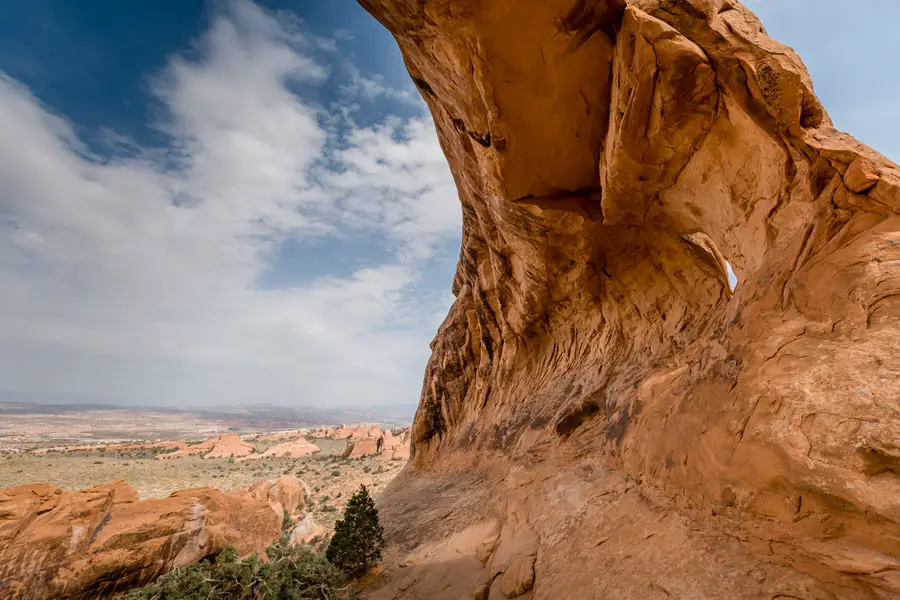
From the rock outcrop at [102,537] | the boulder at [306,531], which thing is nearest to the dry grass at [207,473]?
the boulder at [306,531]

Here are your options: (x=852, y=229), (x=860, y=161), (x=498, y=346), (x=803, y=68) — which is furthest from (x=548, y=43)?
(x=498, y=346)

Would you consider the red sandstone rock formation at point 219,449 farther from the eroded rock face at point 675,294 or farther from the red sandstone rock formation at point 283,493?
the eroded rock face at point 675,294

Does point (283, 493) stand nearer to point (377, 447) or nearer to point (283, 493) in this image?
point (283, 493)

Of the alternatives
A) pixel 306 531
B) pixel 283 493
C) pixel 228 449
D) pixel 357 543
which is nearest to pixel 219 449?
pixel 228 449

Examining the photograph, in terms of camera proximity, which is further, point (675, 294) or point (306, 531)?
point (306, 531)

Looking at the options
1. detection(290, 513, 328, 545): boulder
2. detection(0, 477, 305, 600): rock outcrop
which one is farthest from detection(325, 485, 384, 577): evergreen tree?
detection(290, 513, 328, 545): boulder

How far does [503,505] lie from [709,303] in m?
7.35

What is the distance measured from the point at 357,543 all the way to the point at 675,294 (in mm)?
11013

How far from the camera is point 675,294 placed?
1027 cm

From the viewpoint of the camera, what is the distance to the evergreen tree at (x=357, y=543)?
937cm

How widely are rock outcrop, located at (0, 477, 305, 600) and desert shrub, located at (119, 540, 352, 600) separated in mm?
705

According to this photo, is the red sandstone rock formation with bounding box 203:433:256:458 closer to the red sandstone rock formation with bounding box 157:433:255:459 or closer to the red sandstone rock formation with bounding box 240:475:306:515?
the red sandstone rock formation with bounding box 157:433:255:459

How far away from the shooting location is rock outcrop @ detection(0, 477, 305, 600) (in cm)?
713

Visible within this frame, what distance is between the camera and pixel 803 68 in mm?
5672
